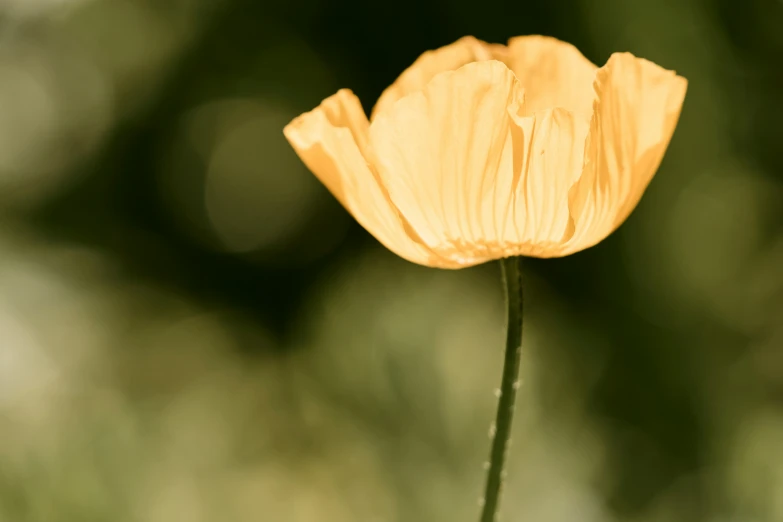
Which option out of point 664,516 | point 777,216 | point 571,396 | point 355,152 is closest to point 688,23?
point 777,216

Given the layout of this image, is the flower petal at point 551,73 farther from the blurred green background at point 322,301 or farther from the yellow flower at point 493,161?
the blurred green background at point 322,301

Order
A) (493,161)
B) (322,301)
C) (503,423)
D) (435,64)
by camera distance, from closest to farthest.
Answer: (503,423)
(493,161)
(435,64)
(322,301)

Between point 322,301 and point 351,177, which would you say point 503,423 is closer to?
point 351,177

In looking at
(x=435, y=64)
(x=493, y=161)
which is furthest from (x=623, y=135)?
(x=435, y=64)

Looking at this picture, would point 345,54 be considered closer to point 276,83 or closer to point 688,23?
point 276,83

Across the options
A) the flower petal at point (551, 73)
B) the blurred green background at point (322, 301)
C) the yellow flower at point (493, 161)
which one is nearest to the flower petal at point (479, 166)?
the yellow flower at point (493, 161)

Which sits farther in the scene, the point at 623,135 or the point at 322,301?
the point at 322,301
